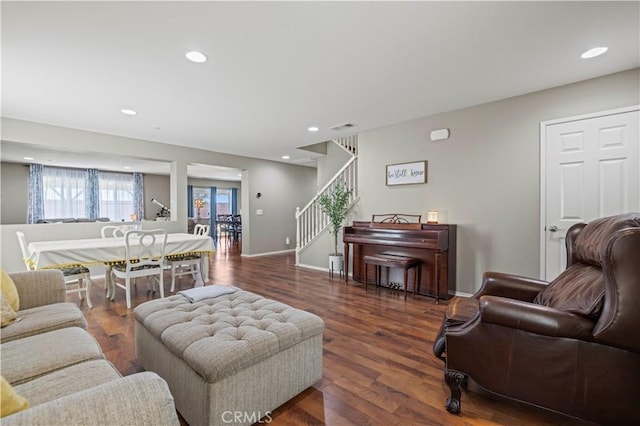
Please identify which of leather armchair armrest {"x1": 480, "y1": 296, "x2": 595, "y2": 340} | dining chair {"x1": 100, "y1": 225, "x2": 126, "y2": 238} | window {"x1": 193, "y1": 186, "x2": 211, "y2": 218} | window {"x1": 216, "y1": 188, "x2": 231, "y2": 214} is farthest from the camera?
window {"x1": 216, "y1": 188, "x2": 231, "y2": 214}

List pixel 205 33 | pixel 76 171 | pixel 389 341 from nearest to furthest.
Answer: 1. pixel 205 33
2. pixel 389 341
3. pixel 76 171

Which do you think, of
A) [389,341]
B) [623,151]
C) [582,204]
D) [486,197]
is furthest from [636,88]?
[389,341]

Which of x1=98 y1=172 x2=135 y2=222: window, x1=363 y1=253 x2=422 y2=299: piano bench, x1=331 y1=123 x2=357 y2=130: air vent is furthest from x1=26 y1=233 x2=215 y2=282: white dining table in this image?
x1=98 y1=172 x2=135 y2=222: window

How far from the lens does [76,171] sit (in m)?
8.45

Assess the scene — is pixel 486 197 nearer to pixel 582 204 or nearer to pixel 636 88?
pixel 582 204

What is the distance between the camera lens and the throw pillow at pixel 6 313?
163 centimetres

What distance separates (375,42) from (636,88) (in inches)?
107

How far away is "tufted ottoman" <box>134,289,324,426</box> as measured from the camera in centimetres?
140

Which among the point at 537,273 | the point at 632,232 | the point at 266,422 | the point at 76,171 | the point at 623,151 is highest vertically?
the point at 76,171

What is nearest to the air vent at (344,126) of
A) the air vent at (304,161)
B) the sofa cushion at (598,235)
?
the air vent at (304,161)

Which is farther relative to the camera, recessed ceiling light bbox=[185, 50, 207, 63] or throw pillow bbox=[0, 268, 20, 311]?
recessed ceiling light bbox=[185, 50, 207, 63]

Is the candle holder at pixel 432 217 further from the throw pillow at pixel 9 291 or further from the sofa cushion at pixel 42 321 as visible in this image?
the throw pillow at pixel 9 291

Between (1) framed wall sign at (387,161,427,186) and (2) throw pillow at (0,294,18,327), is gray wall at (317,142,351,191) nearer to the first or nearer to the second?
(1) framed wall sign at (387,161,427,186)

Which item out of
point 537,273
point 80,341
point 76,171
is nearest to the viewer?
point 80,341
